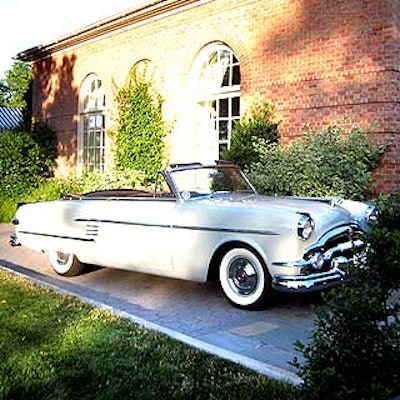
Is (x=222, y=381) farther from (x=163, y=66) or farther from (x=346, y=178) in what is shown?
(x=163, y=66)

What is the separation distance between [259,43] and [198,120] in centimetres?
274

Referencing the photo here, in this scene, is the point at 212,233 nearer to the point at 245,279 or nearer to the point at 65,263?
the point at 245,279

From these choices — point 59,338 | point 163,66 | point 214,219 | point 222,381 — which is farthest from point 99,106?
point 222,381

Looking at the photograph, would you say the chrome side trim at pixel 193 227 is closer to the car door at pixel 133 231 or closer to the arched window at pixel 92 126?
the car door at pixel 133 231

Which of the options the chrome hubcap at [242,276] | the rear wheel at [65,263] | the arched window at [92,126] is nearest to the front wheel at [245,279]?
the chrome hubcap at [242,276]

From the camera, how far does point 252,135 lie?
34.9ft

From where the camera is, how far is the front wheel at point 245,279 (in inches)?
210

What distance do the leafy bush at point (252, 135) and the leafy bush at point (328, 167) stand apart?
124 cm

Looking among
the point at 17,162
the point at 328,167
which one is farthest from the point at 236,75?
the point at 17,162

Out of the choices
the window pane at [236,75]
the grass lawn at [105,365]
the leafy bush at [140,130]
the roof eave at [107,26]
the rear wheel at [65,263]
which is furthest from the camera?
the leafy bush at [140,130]

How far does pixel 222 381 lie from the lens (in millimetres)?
3455

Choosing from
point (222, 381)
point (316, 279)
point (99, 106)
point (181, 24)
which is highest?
point (181, 24)

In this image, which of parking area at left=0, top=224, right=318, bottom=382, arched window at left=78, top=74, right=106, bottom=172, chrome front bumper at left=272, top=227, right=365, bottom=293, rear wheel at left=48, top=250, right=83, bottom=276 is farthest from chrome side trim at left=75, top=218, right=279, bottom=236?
arched window at left=78, top=74, right=106, bottom=172

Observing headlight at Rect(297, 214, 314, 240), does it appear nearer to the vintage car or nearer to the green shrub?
the vintage car
